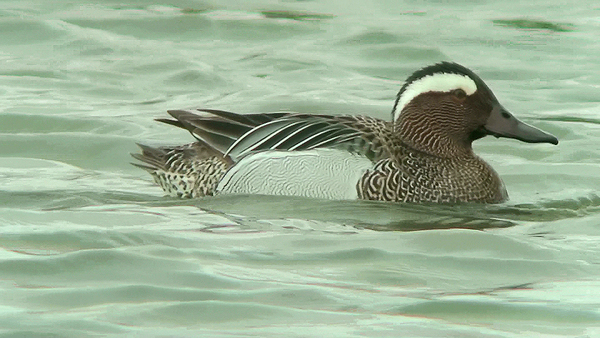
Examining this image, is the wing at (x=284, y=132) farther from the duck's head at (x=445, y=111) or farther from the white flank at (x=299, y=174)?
the duck's head at (x=445, y=111)

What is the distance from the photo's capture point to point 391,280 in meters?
6.45

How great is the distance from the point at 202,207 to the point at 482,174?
1.75 meters

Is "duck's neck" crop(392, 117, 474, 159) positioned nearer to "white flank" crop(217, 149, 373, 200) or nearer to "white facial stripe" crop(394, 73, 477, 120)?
"white facial stripe" crop(394, 73, 477, 120)

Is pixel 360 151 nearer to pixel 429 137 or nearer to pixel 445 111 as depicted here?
pixel 429 137

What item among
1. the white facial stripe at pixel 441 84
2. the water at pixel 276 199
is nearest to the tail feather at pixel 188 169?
the water at pixel 276 199

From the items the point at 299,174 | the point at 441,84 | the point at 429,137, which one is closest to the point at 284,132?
the point at 299,174

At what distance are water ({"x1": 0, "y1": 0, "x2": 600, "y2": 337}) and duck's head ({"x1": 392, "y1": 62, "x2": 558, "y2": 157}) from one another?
1.56 feet

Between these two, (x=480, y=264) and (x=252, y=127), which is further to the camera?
(x=252, y=127)

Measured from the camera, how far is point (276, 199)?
8258mm

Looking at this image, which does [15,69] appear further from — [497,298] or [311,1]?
[497,298]

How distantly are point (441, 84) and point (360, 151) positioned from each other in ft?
2.55

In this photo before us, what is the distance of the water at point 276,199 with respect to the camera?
228 inches

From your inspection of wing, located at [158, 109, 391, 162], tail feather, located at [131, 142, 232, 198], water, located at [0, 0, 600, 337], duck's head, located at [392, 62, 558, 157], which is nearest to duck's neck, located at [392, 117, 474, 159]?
duck's head, located at [392, 62, 558, 157]

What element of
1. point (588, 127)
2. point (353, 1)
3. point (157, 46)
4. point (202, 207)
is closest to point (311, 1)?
point (353, 1)
